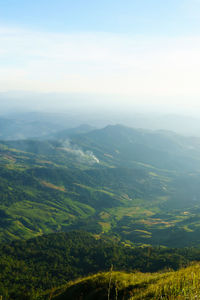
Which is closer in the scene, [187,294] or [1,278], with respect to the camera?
[187,294]

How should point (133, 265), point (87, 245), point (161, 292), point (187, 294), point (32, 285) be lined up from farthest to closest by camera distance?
point (87, 245) → point (133, 265) → point (32, 285) → point (161, 292) → point (187, 294)

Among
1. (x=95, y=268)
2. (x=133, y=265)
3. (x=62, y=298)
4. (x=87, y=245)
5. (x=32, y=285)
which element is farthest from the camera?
(x=87, y=245)

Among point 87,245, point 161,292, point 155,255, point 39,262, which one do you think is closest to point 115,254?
point 155,255

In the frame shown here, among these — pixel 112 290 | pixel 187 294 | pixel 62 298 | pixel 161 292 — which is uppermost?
A: pixel 187 294

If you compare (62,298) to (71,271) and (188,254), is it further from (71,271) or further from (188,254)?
(188,254)

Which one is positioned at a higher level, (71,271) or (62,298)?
(62,298)

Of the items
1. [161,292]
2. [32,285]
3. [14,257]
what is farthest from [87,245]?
[161,292]
